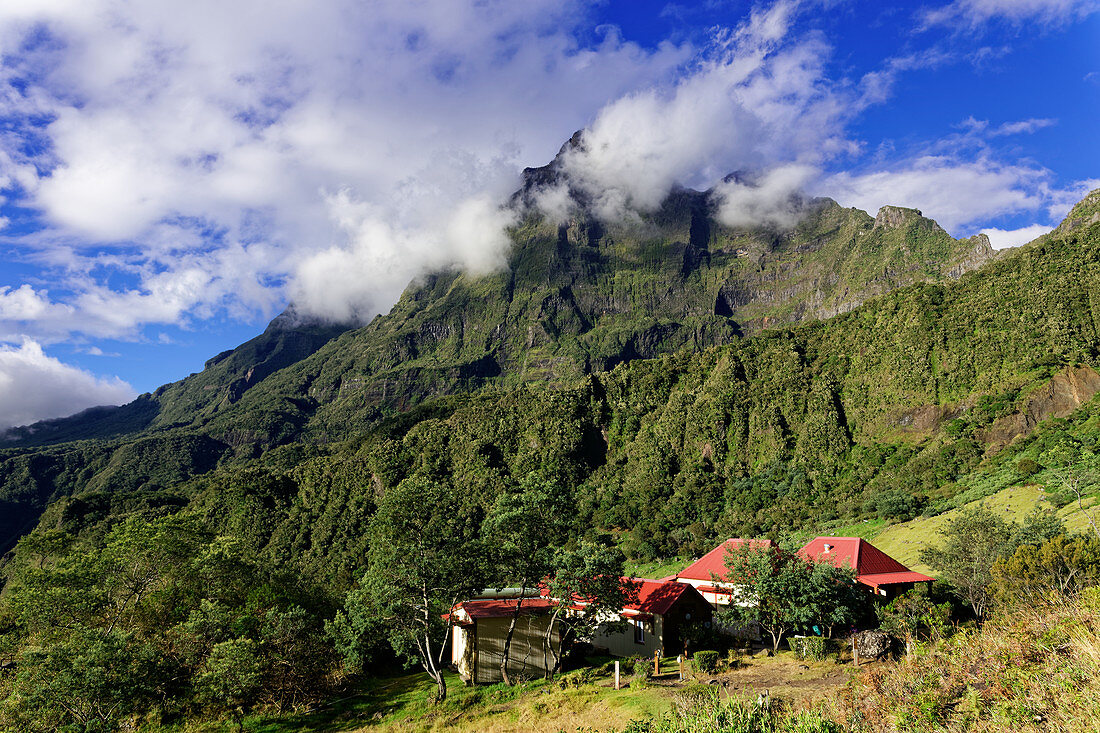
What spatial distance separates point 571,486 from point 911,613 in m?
84.9

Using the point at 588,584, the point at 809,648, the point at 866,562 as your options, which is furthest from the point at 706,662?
the point at 866,562

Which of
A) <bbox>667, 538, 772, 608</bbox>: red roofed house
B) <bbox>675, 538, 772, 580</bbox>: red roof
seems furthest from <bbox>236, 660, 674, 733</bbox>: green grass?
<bbox>675, 538, 772, 580</bbox>: red roof

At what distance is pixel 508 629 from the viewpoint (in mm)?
30562

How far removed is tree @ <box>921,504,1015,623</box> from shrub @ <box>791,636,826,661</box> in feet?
30.7

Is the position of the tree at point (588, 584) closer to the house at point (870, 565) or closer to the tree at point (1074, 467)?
the house at point (870, 565)

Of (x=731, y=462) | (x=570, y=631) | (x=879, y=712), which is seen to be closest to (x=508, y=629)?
(x=570, y=631)

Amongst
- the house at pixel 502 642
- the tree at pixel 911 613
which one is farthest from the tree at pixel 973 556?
the house at pixel 502 642

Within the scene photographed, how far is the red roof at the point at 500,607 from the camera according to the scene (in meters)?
30.7

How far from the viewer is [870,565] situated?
1423 inches

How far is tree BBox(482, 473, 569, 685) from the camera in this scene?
89.9 feet

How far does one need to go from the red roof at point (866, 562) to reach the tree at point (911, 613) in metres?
3.00

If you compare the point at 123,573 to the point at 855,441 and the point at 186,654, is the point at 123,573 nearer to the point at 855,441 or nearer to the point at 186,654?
the point at 186,654

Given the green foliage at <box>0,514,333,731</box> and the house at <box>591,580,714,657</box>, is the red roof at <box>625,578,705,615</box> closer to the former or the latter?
the house at <box>591,580,714,657</box>

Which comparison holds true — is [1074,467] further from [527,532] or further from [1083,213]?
[1083,213]
